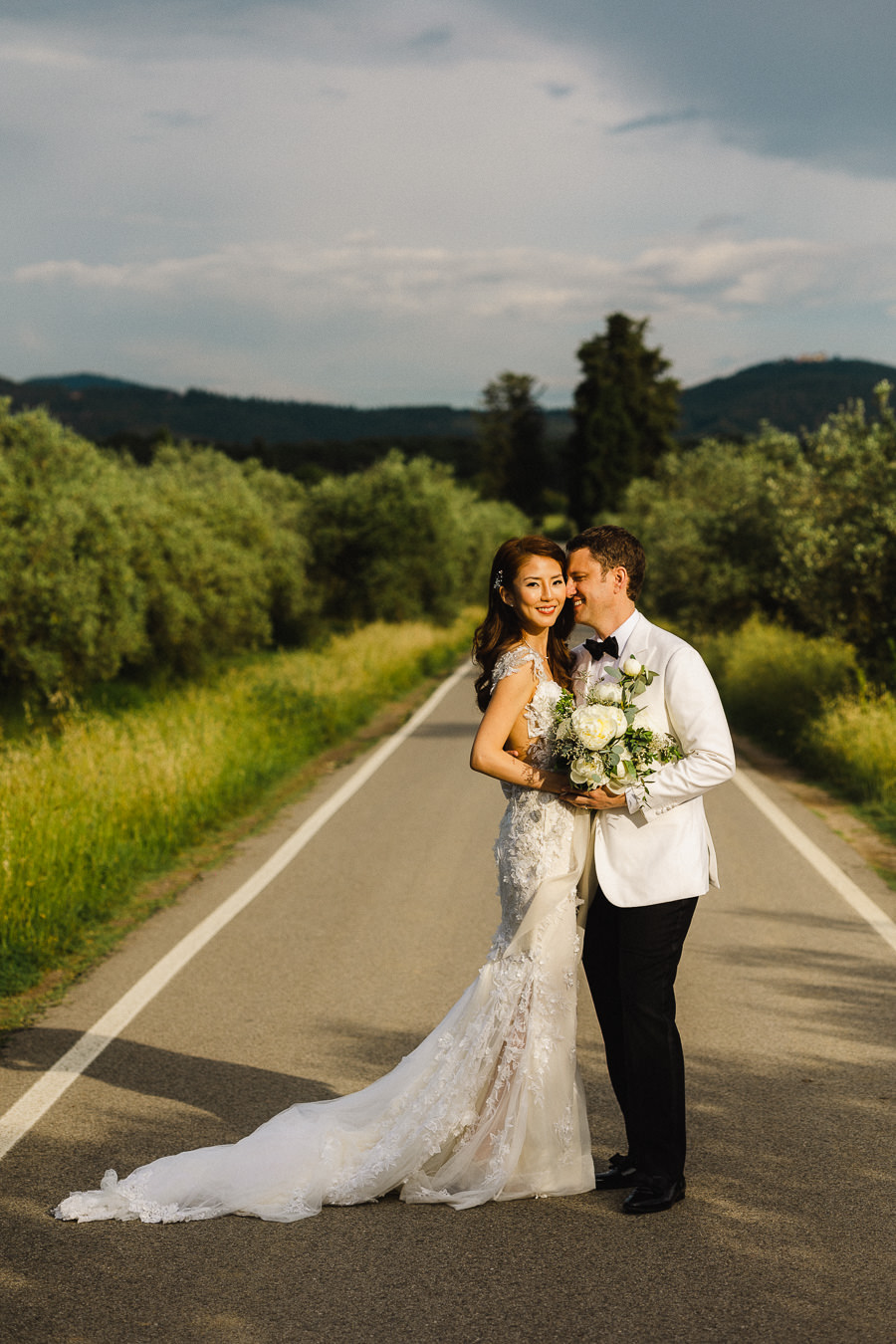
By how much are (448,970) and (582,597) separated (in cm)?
317

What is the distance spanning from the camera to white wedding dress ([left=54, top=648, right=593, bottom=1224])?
4340 millimetres

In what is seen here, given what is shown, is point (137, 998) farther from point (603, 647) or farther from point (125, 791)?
point (125, 791)

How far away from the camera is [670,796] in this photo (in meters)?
4.25

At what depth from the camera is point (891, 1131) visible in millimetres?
4820

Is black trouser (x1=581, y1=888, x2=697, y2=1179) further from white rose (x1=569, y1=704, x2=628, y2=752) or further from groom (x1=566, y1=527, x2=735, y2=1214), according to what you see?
white rose (x1=569, y1=704, x2=628, y2=752)

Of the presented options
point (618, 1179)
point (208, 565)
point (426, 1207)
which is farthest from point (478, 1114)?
point (208, 565)

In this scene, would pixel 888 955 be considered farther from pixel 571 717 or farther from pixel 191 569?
pixel 191 569

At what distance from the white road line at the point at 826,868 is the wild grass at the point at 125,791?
4.87 metres

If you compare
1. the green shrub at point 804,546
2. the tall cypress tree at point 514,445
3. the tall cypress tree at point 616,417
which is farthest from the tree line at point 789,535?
the tall cypress tree at point 514,445

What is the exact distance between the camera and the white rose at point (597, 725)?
13.6ft

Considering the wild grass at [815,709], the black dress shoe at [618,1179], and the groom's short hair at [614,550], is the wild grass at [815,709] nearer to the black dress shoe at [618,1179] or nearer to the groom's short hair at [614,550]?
the black dress shoe at [618,1179]

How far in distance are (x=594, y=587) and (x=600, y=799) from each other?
745 mm

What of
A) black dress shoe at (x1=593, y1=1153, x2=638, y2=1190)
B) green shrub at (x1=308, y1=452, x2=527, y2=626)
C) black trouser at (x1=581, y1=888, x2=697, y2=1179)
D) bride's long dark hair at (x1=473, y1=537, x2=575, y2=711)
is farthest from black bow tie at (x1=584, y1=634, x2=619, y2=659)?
green shrub at (x1=308, y1=452, x2=527, y2=626)

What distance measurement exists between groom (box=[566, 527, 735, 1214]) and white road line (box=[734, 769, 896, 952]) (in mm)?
3472
